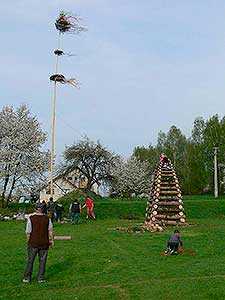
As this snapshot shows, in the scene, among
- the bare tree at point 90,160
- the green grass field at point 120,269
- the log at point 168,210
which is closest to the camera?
the green grass field at point 120,269

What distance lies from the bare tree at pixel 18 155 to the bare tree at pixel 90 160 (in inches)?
444

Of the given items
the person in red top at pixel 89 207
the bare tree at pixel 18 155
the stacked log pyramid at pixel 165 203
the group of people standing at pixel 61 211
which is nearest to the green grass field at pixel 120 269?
the stacked log pyramid at pixel 165 203

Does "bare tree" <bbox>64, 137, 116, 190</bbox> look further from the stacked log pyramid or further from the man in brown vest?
the man in brown vest

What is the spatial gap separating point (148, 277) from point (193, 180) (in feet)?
220

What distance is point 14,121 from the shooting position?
43.7 m

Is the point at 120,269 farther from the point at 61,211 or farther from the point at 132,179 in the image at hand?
the point at 132,179

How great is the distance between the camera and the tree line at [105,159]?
1657 inches

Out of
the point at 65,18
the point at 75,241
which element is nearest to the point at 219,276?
the point at 75,241

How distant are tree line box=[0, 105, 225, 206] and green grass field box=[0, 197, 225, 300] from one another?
66.6ft

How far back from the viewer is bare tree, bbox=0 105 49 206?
41.5m

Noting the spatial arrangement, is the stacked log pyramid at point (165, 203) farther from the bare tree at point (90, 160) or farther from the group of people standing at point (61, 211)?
the bare tree at point (90, 160)

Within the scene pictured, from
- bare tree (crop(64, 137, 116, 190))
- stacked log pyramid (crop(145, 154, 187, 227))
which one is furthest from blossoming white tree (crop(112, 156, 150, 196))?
stacked log pyramid (crop(145, 154, 187, 227))

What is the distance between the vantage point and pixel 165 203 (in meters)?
30.5

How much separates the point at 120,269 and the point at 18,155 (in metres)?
30.4
